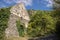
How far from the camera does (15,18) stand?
28.8 metres

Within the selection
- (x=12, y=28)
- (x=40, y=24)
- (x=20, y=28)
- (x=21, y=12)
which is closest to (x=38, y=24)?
(x=40, y=24)

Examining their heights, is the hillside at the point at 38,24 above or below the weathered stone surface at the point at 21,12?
below

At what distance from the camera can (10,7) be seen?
2903cm

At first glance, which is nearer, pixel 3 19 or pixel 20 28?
pixel 3 19

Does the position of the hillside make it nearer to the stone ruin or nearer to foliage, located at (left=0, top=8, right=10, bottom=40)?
foliage, located at (left=0, top=8, right=10, bottom=40)

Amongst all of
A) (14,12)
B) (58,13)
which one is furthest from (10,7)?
(58,13)

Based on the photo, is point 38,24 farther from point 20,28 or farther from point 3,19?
point 3,19

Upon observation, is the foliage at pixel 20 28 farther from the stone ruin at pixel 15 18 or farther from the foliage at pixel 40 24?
the foliage at pixel 40 24

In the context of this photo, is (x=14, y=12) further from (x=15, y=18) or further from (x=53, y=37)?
(x=53, y=37)

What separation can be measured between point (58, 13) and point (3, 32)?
287 inches

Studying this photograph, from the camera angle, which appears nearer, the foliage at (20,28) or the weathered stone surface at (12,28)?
the weathered stone surface at (12,28)

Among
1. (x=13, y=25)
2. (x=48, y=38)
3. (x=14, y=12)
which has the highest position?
(x=14, y=12)

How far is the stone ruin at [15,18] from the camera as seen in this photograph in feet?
89.4

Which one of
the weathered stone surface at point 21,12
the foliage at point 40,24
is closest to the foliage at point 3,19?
the weathered stone surface at point 21,12
